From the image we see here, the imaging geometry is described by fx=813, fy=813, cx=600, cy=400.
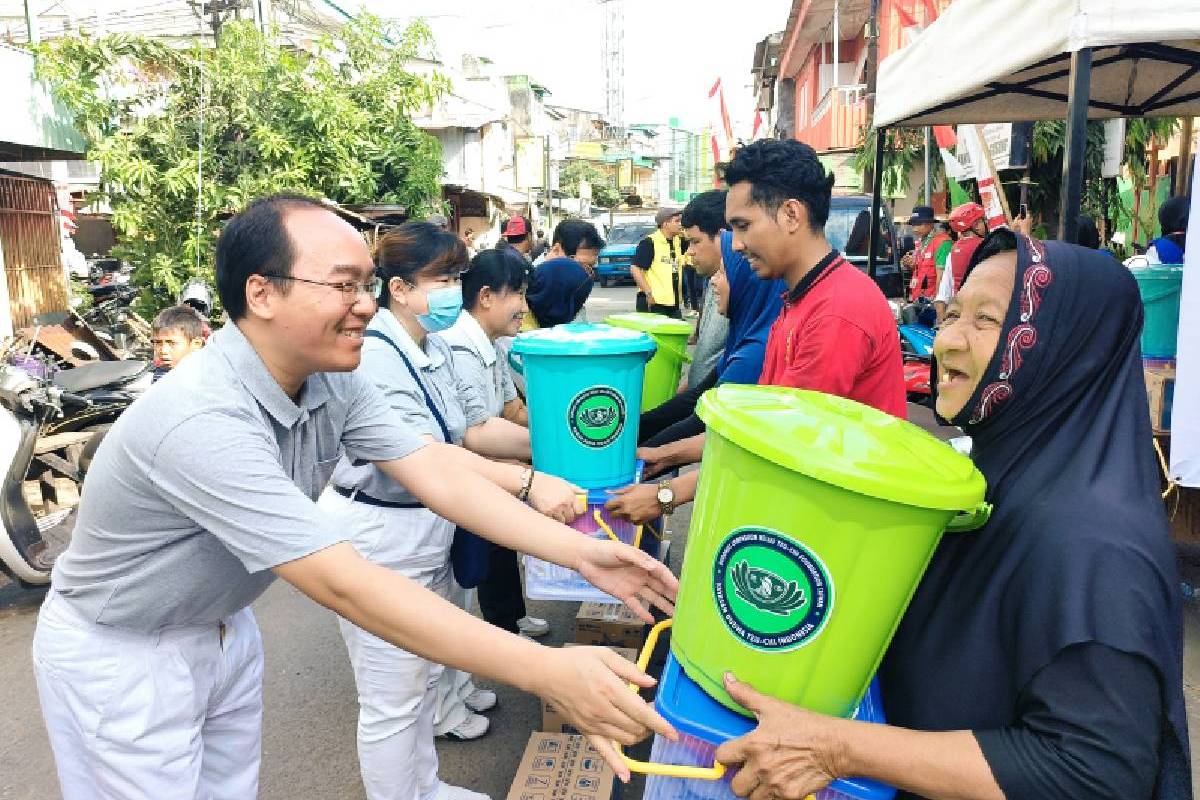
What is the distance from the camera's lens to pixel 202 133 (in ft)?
31.7

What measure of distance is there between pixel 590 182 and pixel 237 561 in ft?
177

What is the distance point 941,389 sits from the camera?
1.46m

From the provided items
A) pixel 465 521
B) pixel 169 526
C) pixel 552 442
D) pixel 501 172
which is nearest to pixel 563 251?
pixel 552 442

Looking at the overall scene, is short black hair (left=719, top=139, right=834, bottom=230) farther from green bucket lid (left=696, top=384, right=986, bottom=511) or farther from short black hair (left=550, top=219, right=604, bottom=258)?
short black hair (left=550, top=219, right=604, bottom=258)

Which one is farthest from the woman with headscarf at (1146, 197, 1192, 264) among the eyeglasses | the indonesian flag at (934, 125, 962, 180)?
the eyeglasses

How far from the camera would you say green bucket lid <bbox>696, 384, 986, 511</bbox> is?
1129 millimetres

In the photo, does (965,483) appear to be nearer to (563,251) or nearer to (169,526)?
(169,526)

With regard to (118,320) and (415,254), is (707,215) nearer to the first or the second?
(415,254)

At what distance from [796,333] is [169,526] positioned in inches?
64.5

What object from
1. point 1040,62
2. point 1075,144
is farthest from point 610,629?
point 1040,62

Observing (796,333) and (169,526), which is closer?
(169,526)

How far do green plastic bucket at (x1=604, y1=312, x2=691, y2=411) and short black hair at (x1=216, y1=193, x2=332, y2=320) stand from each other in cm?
191

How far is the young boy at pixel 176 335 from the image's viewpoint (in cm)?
539

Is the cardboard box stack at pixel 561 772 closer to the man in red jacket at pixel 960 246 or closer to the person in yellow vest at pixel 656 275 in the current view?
the man in red jacket at pixel 960 246
